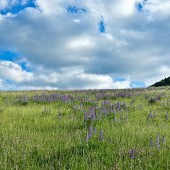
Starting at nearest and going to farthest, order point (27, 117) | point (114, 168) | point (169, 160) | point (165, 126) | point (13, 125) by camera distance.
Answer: point (114, 168), point (169, 160), point (165, 126), point (13, 125), point (27, 117)

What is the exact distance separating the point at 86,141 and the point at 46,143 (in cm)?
106

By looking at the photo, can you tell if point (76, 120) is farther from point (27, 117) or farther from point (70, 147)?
point (70, 147)

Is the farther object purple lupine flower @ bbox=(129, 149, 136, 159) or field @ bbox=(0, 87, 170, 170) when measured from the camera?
purple lupine flower @ bbox=(129, 149, 136, 159)

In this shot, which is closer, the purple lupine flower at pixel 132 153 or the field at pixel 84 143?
the field at pixel 84 143

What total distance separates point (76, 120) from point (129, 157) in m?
4.56

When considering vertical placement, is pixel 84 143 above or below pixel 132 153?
above

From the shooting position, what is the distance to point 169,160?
6.59m

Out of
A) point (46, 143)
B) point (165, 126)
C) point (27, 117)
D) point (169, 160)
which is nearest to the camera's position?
point (169, 160)

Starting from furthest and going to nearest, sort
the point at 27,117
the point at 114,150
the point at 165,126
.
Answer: the point at 27,117
the point at 165,126
the point at 114,150

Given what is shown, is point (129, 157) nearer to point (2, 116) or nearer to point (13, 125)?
point (13, 125)

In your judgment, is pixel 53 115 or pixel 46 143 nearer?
pixel 46 143

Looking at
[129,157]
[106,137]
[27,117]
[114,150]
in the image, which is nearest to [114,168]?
[129,157]

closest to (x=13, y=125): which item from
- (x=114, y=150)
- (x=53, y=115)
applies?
(x=53, y=115)

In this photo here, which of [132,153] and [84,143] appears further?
[84,143]
